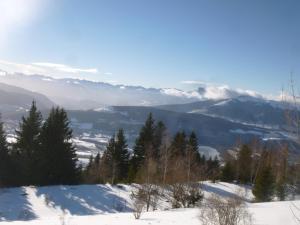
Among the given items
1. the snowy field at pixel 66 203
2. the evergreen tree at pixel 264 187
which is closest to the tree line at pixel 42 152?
the snowy field at pixel 66 203

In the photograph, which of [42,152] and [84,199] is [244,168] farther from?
[84,199]

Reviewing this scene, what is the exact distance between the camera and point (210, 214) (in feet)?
50.6

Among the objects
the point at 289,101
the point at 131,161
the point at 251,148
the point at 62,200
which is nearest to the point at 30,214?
the point at 62,200

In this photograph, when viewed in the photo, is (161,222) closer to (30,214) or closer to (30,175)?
(30,214)

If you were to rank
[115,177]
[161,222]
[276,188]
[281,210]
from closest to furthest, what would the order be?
[161,222], [281,210], [276,188], [115,177]

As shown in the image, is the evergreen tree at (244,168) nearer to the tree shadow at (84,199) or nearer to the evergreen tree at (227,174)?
the evergreen tree at (227,174)

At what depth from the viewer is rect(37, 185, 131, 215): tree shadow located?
32031 millimetres

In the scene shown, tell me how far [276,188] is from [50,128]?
2602cm

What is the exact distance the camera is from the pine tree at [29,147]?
41.7 meters

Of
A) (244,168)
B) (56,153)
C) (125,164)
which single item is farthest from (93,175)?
(244,168)

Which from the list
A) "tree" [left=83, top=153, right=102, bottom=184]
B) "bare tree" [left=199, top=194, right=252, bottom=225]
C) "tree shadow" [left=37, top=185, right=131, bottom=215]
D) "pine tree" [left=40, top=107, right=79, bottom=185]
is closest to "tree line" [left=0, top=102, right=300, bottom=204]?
"pine tree" [left=40, top=107, right=79, bottom=185]

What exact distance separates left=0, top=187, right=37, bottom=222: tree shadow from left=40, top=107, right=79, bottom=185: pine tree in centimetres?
800

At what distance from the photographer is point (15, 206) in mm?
30016

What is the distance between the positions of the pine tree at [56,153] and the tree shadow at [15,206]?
800 cm
